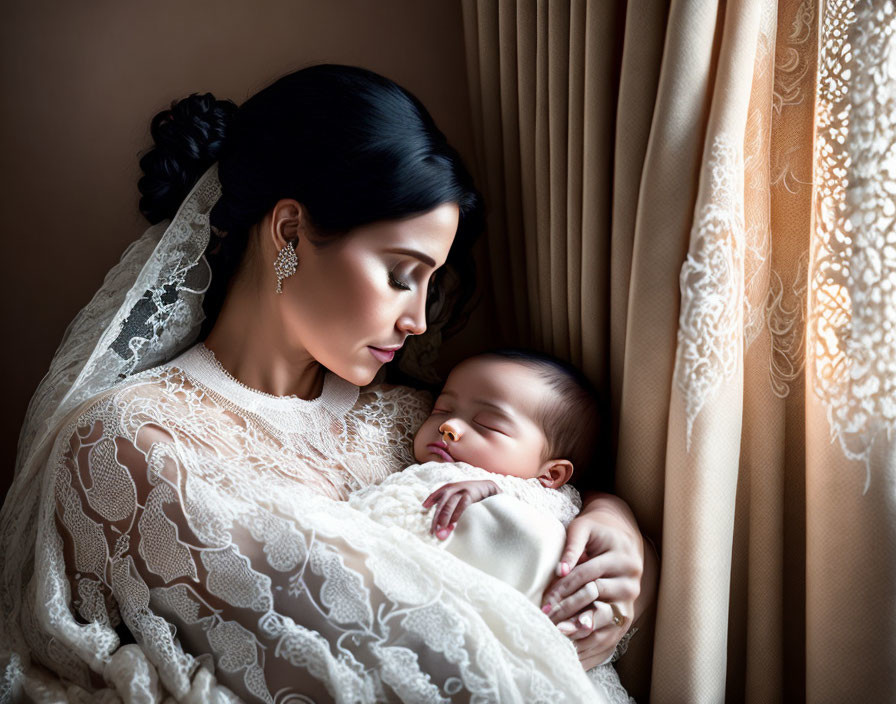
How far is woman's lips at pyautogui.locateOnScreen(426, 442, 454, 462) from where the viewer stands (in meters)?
1.57

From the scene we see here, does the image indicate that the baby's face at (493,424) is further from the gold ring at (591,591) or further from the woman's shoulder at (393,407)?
the gold ring at (591,591)

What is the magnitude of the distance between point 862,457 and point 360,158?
100 cm

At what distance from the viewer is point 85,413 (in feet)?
4.43

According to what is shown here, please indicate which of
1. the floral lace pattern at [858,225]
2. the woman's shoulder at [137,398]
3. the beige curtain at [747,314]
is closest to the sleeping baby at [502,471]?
the beige curtain at [747,314]

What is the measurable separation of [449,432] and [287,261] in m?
0.46

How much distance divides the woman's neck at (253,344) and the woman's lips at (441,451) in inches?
12.7

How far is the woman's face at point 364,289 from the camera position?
1.48 metres

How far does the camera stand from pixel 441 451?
1.58 metres

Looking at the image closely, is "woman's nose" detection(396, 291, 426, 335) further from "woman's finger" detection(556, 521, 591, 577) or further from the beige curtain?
"woman's finger" detection(556, 521, 591, 577)

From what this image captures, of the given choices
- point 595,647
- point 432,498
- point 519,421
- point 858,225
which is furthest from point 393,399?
point 858,225

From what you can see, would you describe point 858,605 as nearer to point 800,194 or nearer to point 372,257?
point 800,194

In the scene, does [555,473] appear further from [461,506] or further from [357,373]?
[357,373]

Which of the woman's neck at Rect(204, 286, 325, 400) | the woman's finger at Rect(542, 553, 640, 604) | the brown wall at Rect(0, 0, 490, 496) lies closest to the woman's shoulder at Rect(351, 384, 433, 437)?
the woman's neck at Rect(204, 286, 325, 400)

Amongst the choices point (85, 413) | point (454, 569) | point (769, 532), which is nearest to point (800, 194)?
point (769, 532)
